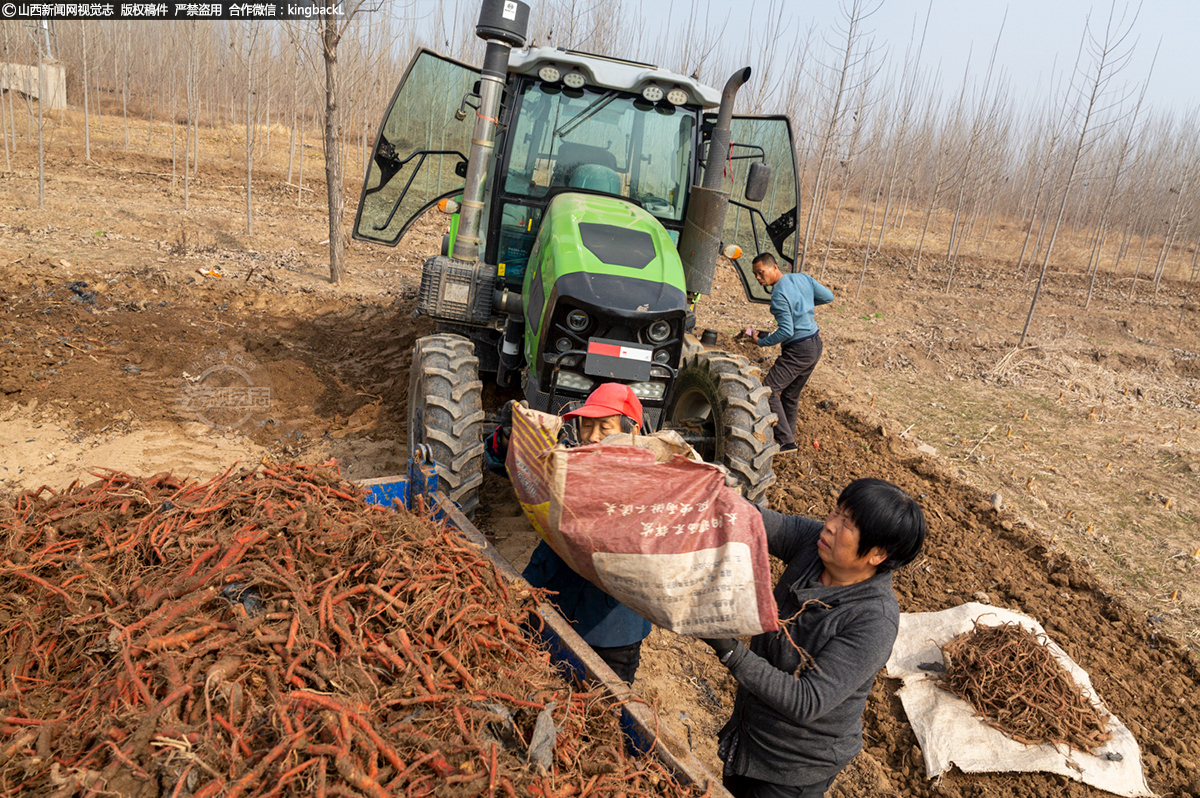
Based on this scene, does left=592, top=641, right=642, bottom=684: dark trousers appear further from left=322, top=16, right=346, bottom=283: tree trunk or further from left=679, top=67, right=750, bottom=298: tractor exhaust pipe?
left=322, top=16, right=346, bottom=283: tree trunk

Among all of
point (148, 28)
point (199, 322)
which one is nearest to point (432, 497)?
point (199, 322)

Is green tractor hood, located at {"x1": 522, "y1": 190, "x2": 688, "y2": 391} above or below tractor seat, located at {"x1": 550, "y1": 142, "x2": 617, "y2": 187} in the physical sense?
below

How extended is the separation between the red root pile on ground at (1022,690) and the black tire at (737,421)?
52.5 inches

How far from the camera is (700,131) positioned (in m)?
4.85

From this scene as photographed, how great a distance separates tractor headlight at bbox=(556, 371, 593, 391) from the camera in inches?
150

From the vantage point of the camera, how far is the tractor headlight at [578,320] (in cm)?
369

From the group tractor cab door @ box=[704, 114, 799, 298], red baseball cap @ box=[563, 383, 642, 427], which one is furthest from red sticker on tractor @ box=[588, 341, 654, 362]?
tractor cab door @ box=[704, 114, 799, 298]

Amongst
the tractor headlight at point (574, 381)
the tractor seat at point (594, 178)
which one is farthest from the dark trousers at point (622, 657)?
the tractor seat at point (594, 178)

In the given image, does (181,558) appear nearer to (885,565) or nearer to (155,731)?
(155,731)

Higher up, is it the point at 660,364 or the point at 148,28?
the point at 148,28

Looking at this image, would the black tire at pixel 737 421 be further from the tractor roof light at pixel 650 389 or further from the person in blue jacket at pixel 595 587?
the person in blue jacket at pixel 595 587

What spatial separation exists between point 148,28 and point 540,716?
36.4m

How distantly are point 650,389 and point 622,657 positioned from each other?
166 centimetres

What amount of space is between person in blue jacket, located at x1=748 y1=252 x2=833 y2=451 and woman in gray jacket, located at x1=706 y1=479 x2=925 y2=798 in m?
3.67
